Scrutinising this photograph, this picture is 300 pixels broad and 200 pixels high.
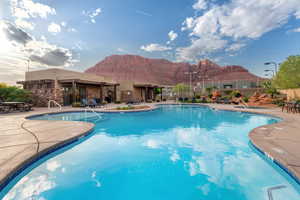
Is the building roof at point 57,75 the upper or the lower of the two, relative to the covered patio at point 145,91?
upper

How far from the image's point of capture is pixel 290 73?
14211 mm

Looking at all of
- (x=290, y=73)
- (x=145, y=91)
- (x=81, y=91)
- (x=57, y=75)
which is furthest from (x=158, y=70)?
(x=57, y=75)

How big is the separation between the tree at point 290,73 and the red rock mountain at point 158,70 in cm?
5326

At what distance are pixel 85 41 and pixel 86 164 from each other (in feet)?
67.2

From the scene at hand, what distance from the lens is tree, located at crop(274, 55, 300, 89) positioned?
45.5 ft

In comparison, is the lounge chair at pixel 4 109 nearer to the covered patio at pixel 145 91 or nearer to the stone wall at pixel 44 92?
the stone wall at pixel 44 92

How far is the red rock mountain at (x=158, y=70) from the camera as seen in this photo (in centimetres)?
6956

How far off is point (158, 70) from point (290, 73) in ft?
215

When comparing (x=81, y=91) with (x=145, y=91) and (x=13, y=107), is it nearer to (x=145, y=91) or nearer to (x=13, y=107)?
(x=13, y=107)

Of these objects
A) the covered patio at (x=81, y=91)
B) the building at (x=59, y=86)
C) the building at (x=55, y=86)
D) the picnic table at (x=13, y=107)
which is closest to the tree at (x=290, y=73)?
the covered patio at (x=81, y=91)

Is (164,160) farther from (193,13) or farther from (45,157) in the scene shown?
(193,13)

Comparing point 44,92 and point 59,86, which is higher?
point 59,86

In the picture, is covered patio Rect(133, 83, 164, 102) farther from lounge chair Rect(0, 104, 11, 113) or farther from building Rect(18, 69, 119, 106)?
lounge chair Rect(0, 104, 11, 113)

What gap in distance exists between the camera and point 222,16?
13.0 m
